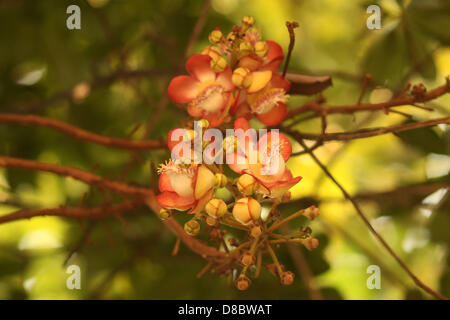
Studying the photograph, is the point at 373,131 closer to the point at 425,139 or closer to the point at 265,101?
the point at 265,101

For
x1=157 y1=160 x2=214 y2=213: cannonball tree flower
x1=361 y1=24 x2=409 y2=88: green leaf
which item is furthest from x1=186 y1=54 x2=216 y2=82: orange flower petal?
x1=361 y1=24 x2=409 y2=88: green leaf

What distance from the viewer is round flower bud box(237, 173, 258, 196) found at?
51 centimetres

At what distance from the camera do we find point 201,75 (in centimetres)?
61

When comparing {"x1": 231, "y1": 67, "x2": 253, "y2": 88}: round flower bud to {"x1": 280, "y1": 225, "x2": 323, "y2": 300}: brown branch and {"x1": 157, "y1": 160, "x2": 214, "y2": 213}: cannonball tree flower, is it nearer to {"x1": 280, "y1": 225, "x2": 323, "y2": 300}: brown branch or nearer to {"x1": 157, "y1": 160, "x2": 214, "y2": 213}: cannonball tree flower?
{"x1": 157, "y1": 160, "x2": 214, "y2": 213}: cannonball tree flower

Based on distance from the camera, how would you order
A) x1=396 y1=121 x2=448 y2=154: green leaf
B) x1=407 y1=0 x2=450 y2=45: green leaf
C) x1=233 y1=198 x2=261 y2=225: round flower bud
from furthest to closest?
x1=407 y1=0 x2=450 y2=45: green leaf < x1=396 y1=121 x2=448 y2=154: green leaf < x1=233 y1=198 x2=261 y2=225: round flower bud

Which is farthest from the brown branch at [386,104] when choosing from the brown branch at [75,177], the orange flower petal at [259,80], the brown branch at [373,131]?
the brown branch at [75,177]

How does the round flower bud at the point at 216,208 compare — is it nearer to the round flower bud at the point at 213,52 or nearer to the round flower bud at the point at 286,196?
the round flower bud at the point at 286,196

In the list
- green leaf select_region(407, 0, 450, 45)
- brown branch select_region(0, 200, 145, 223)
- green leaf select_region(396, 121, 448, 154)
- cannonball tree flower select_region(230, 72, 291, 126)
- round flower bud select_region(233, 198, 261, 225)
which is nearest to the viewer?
round flower bud select_region(233, 198, 261, 225)

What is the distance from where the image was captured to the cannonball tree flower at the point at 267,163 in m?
0.52

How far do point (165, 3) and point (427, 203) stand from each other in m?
0.81

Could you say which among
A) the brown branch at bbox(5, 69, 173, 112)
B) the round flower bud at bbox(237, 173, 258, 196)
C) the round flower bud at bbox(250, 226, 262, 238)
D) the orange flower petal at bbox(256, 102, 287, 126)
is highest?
the brown branch at bbox(5, 69, 173, 112)

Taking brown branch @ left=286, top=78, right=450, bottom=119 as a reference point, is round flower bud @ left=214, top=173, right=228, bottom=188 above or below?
below

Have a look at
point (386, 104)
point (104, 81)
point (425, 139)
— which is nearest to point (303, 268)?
point (425, 139)

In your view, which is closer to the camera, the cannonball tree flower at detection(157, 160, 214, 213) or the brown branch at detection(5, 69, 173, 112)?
the cannonball tree flower at detection(157, 160, 214, 213)
